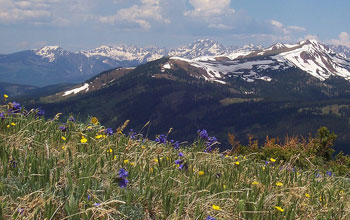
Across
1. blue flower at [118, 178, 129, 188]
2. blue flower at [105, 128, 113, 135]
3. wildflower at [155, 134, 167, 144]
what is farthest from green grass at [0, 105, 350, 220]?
wildflower at [155, 134, 167, 144]

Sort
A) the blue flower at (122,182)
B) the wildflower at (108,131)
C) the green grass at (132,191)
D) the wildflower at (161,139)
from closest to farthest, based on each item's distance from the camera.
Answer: the green grass at (132,191) < the blue flower at (122,182) < the wildflower at (108,131) < the wildflower at (161,139)

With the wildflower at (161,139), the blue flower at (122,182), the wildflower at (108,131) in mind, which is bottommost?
the wildflower at (161,139)

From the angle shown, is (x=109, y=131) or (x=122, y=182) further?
(x=109, y=131)

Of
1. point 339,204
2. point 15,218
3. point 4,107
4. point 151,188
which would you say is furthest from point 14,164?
point 339,204

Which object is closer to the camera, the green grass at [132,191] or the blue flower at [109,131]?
the green grass at [132,191]

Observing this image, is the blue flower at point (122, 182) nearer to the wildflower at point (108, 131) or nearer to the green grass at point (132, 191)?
the green grass at point (132, 191)

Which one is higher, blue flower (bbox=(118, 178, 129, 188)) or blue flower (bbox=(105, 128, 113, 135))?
blue flower (bbox=(105, 128, 113, 135))

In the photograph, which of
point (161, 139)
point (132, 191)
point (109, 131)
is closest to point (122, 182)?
point (132, 191)

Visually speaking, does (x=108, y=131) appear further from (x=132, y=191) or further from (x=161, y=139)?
(x=132, y=191)

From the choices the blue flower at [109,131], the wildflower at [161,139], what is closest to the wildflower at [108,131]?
the blue flower at [109,131]

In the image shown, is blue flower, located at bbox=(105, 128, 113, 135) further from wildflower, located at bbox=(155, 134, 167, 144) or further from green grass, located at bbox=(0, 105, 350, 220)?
green grass, located at bbox=(0, 105, 350, 220)

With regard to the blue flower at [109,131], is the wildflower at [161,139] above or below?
below

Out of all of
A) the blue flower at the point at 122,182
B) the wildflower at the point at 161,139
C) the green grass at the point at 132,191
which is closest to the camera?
the green grass at the point at 132,191

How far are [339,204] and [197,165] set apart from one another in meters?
2.55
